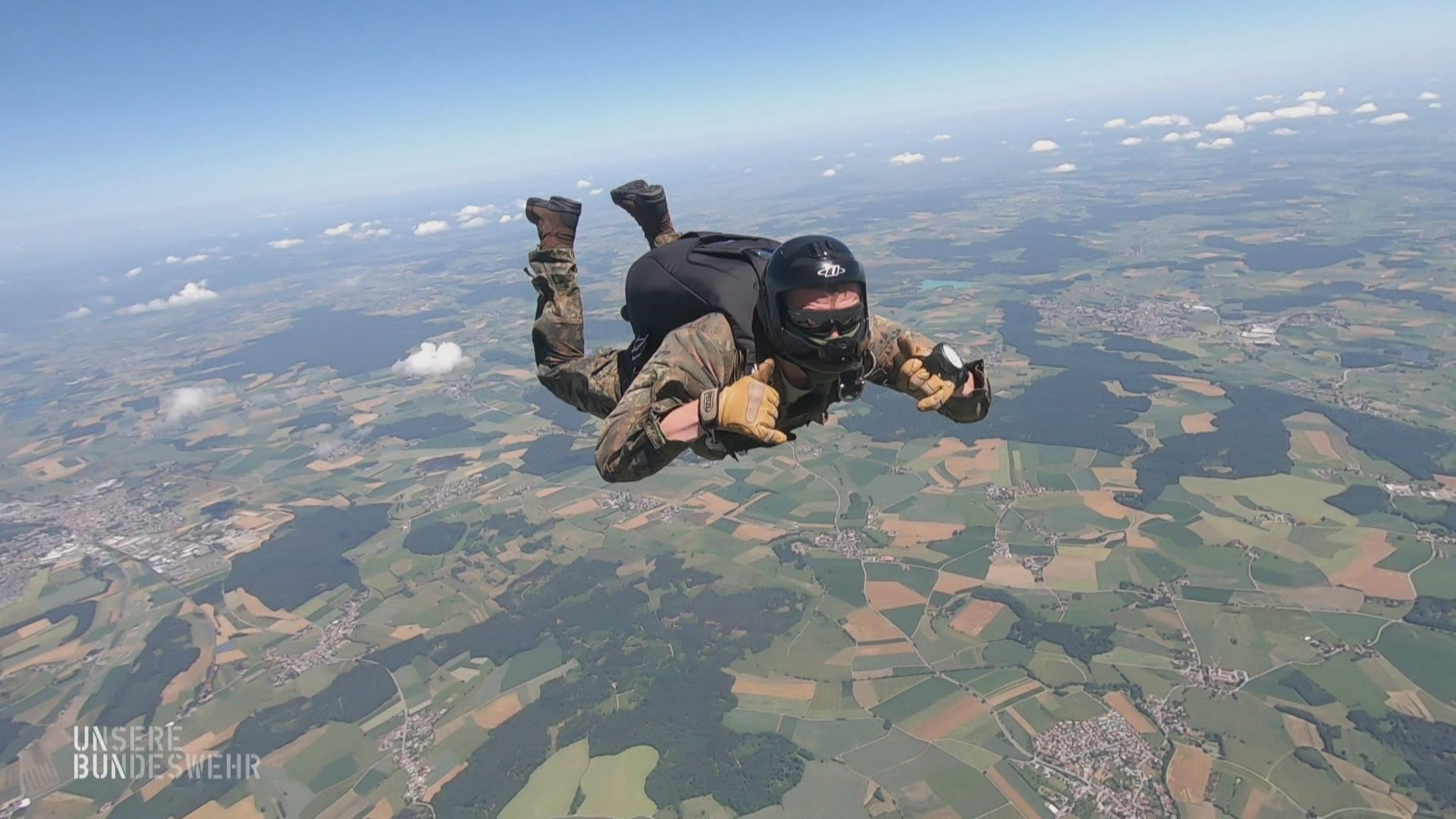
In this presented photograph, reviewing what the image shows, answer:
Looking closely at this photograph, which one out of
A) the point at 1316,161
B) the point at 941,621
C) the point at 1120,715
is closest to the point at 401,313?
the point at 941,621

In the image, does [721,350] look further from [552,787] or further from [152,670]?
[152,670]

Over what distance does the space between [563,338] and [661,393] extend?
263 centimetres

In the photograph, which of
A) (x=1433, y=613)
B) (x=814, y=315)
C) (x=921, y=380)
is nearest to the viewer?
(x=814, y=315)

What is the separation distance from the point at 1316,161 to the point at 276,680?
25239 cm

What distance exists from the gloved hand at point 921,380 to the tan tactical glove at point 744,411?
198 cm

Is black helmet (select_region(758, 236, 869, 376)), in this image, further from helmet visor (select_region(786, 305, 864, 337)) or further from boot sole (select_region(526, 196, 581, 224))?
boot sole (select_region(526, 196, 581, 224))

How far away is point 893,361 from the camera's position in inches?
228

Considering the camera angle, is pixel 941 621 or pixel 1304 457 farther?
pixel 1304 457

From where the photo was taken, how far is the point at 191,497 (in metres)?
60.7

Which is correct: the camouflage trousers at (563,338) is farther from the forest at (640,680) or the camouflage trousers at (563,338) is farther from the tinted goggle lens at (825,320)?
the forest at (640,680)

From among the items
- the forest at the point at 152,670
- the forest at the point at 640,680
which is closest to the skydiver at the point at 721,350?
the forest at the point at 640,680

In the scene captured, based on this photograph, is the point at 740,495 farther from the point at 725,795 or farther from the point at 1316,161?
the point at 1316,161

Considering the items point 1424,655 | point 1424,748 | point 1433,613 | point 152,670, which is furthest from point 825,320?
point 152,670

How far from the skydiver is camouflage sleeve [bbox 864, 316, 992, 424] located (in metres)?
0.02
